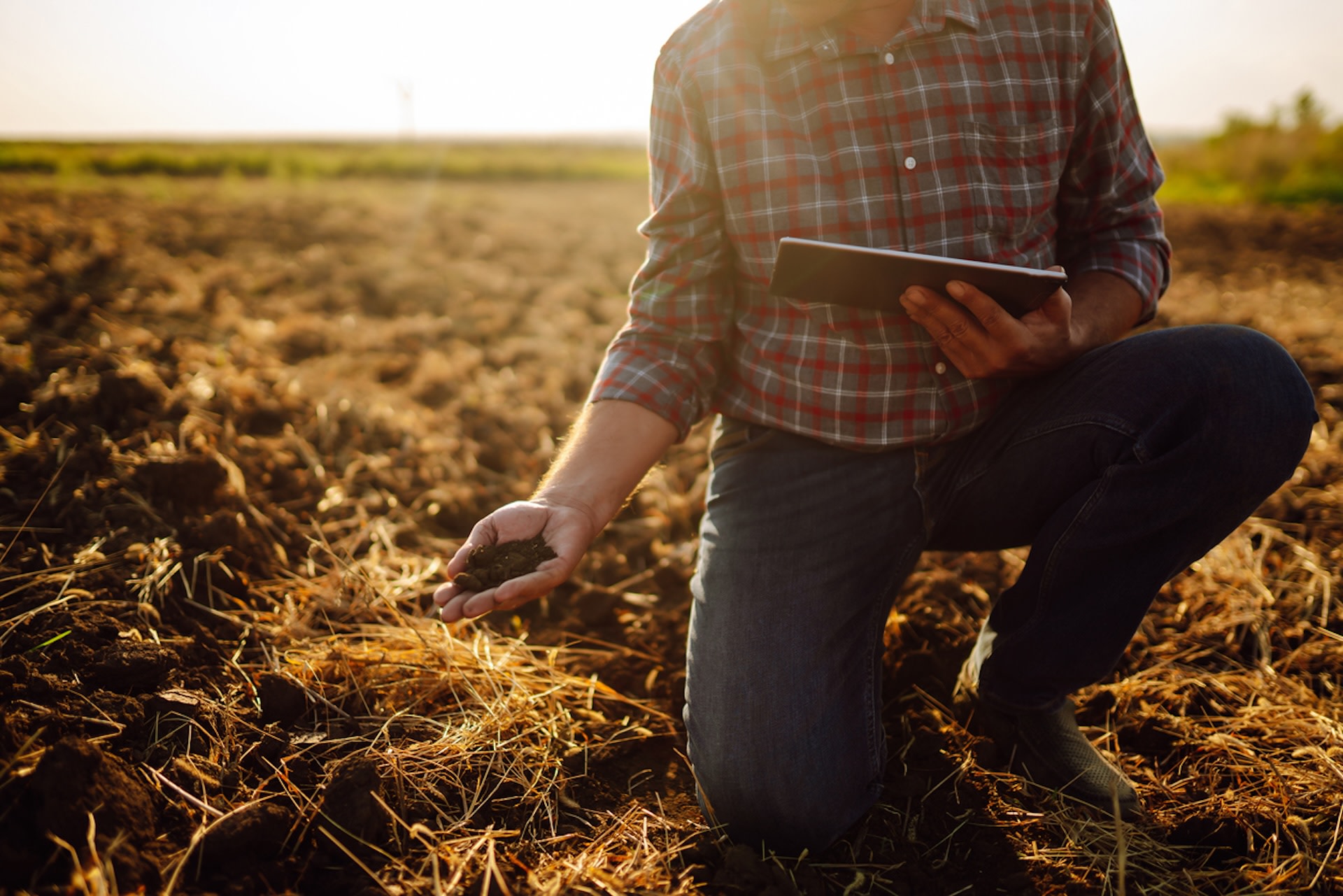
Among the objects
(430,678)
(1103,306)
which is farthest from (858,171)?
(430,678)

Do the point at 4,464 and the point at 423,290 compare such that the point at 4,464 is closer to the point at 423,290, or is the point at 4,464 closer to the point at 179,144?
the point at 423,290

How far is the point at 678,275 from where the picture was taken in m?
1.76

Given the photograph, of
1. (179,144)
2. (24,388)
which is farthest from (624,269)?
(179,144)

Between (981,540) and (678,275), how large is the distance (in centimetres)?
93

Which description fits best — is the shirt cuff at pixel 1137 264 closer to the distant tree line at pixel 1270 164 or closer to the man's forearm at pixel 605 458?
the man's forearm at pixel 605 458

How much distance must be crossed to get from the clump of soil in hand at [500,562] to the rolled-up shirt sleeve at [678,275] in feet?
1.28

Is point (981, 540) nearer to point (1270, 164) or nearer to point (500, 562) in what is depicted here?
point (500, 562)

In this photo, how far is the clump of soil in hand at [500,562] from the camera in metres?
1.41

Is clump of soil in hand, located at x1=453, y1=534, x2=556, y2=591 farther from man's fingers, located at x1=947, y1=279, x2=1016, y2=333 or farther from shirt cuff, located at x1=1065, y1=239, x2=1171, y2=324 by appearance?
shirt cuff, located at x1=1065, y1=239, x2=1171, y2=324

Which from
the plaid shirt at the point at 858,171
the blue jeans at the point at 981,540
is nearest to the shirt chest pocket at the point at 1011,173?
the plaid shirt at the point at 858,171

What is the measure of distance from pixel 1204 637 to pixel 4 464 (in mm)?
3412

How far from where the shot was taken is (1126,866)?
143 centimetres

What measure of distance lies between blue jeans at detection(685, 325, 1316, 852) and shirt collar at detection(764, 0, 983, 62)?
76 cm

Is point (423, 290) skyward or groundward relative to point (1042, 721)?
skyward
